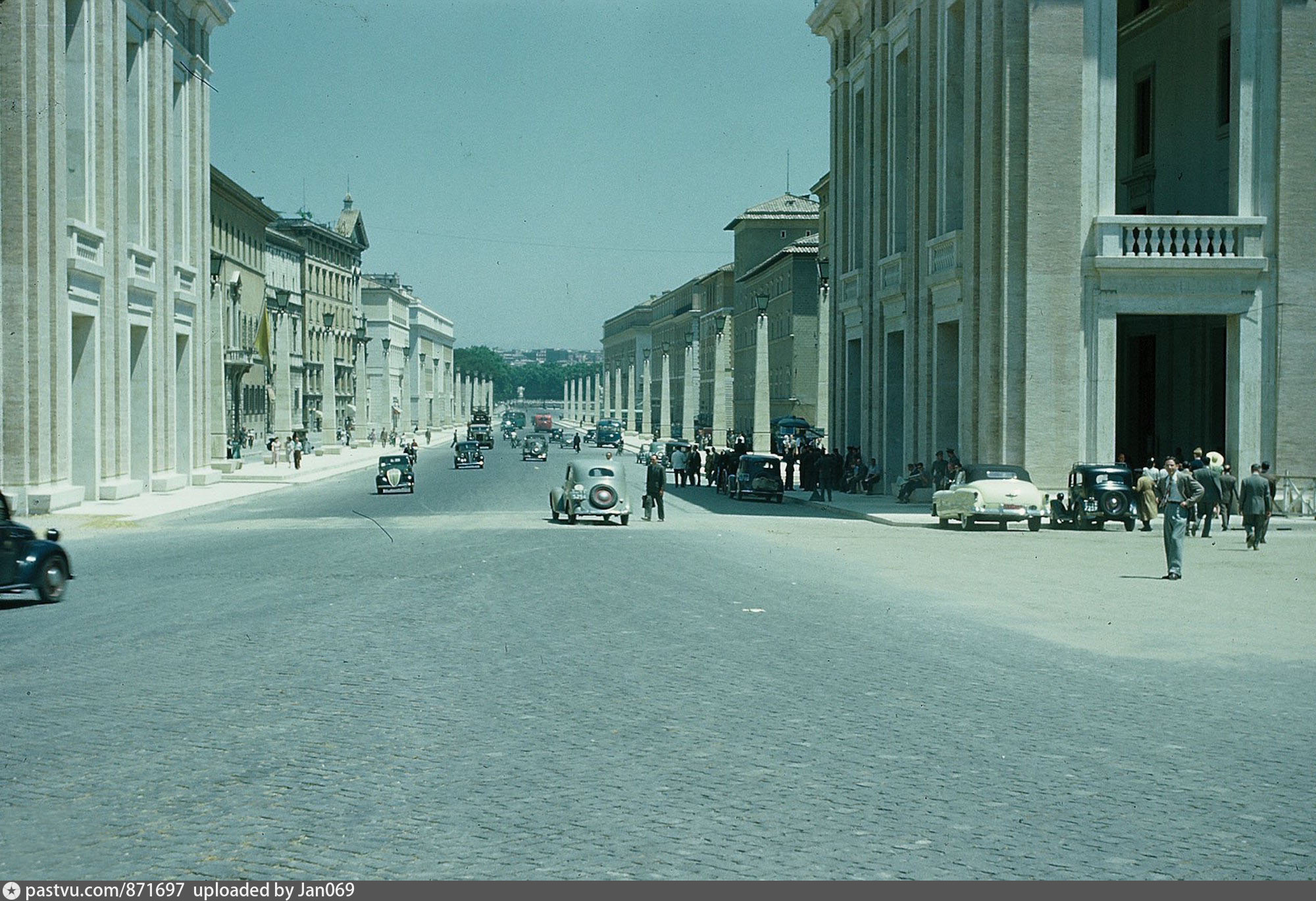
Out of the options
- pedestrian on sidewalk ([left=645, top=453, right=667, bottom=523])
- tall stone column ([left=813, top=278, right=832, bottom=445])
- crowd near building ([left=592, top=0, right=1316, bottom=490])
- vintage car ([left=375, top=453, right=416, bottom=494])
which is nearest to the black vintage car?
tall stone column ([left=813, top=278, right=832, bottom=445])

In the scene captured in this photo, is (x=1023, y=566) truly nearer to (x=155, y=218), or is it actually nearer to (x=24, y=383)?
(x=24, y=383)

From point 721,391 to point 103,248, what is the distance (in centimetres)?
Answer: 4865

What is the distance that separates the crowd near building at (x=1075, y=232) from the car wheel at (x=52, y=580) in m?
24.7

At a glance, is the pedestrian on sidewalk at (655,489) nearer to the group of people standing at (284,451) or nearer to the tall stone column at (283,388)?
the group of people standing at (284,451)

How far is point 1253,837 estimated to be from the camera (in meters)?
7.82

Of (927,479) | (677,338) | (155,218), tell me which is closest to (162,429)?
(155,218)

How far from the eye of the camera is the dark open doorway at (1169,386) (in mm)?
45062

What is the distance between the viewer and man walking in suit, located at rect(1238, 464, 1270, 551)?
27.7 m

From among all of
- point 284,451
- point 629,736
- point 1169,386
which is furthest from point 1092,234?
point 284,451

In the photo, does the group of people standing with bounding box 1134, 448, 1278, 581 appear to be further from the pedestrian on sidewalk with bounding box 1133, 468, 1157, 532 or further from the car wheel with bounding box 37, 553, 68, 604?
the car wheel with bounding box 37, 553, 68, 604

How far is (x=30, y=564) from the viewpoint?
18.2 m

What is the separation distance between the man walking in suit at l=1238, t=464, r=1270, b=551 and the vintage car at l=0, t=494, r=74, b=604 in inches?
811

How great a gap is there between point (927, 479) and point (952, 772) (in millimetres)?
35058

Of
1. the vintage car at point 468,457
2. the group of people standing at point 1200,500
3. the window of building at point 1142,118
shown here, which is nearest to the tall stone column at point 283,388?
the vintage car at point 468,457
